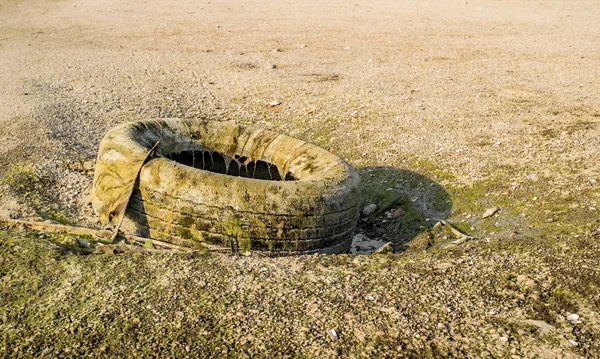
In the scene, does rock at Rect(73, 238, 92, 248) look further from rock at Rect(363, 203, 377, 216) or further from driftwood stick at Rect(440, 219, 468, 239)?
driftwood stick at Rect(440, 219, 468, 239)

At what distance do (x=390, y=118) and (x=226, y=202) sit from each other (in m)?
3.69

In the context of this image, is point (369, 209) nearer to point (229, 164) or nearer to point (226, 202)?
A: point (229, 164)

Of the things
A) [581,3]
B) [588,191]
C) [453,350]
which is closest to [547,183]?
[588,191]

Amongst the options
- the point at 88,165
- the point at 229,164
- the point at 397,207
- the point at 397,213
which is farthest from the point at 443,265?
the point at 88,165

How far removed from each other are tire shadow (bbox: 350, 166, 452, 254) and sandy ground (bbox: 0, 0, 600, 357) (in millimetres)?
21

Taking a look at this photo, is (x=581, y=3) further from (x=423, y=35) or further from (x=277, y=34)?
(x=277, y=34)

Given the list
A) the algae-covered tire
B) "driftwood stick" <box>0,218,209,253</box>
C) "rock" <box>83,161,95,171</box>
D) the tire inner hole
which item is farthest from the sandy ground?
the tire inner hole

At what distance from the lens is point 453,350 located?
3.21 meters

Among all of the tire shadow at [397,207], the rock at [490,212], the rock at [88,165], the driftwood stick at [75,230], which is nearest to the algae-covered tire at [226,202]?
the driftwood stick at [75,230]

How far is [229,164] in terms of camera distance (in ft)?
19.3

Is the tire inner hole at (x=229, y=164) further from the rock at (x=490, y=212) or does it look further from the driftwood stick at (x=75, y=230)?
the rock at (x=490, y=212)

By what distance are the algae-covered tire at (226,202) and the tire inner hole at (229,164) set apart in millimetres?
459

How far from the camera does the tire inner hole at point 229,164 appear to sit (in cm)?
579

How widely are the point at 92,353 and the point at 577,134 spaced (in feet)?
18.2
